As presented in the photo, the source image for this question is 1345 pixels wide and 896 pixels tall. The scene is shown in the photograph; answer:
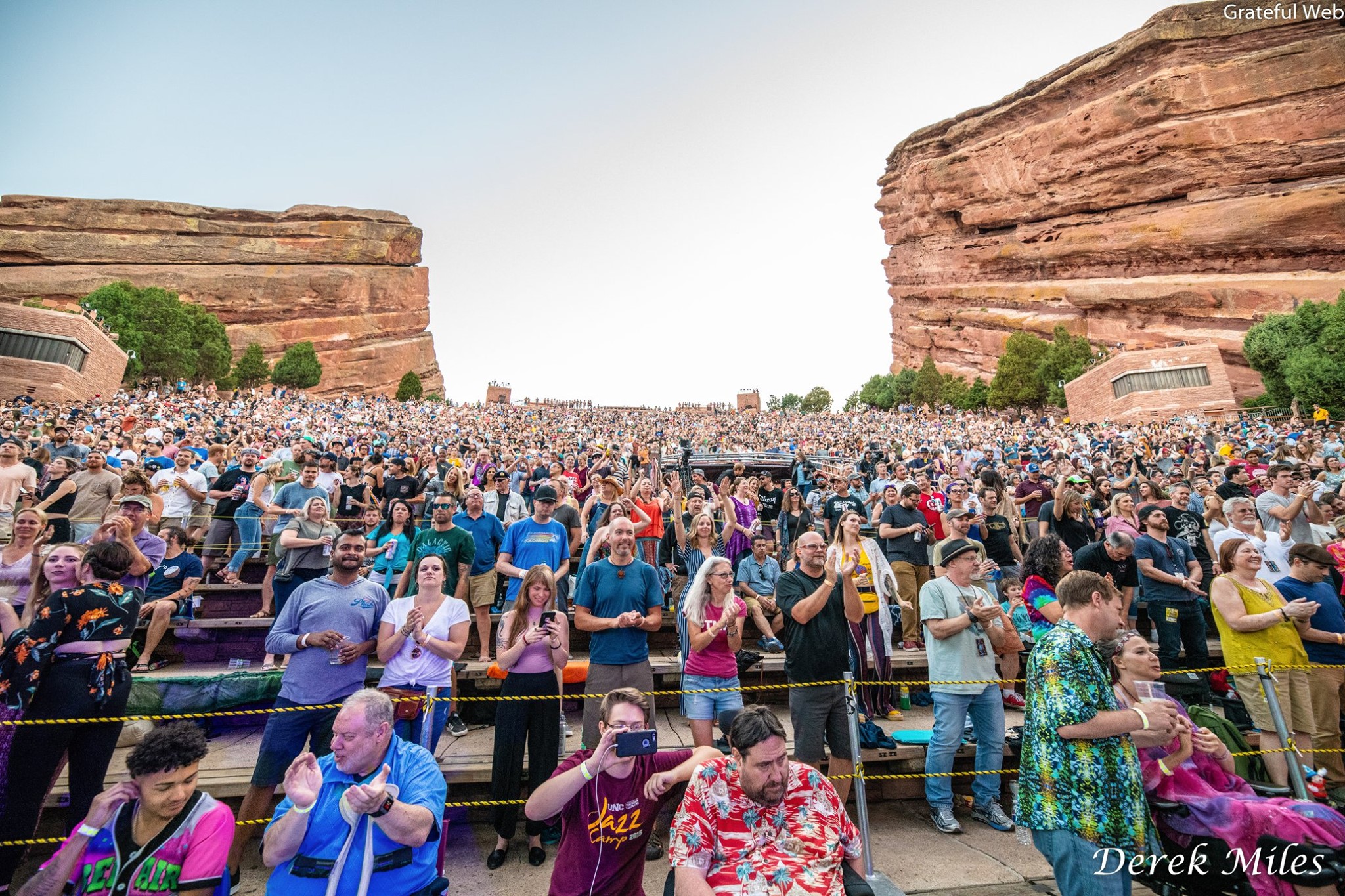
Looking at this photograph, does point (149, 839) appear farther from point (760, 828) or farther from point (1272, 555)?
point (1272, 555)

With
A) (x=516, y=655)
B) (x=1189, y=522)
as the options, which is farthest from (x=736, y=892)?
(x=1189, y=522)

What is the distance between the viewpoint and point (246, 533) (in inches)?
284

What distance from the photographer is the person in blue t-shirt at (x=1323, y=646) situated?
463 centimetres

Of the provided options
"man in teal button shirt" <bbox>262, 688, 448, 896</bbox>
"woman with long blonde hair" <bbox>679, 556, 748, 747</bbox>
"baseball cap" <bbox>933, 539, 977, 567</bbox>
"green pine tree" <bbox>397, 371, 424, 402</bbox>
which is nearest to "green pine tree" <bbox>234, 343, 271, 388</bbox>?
"green pine tree" <bbox>397, 371, 424, 402</bbox>

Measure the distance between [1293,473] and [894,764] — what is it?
664 centimetres

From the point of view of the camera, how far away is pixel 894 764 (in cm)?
466

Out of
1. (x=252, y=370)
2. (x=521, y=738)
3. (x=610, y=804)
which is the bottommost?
(x=521, y=738)

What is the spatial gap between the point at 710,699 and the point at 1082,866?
225 cm

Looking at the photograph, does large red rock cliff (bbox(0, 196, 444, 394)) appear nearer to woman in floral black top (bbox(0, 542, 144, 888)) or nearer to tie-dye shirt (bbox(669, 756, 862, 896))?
woman in floral black top (bbox(0, 542, 144, 888))

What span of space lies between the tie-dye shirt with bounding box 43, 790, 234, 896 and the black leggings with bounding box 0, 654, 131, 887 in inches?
49.1

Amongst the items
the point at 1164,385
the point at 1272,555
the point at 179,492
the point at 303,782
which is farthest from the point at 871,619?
the point at 1164,385

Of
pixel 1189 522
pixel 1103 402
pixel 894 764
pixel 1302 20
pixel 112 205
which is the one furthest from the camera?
pixel 112 205

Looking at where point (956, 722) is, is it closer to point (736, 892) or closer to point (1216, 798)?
point (1216, 798)

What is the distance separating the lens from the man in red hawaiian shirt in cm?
247
